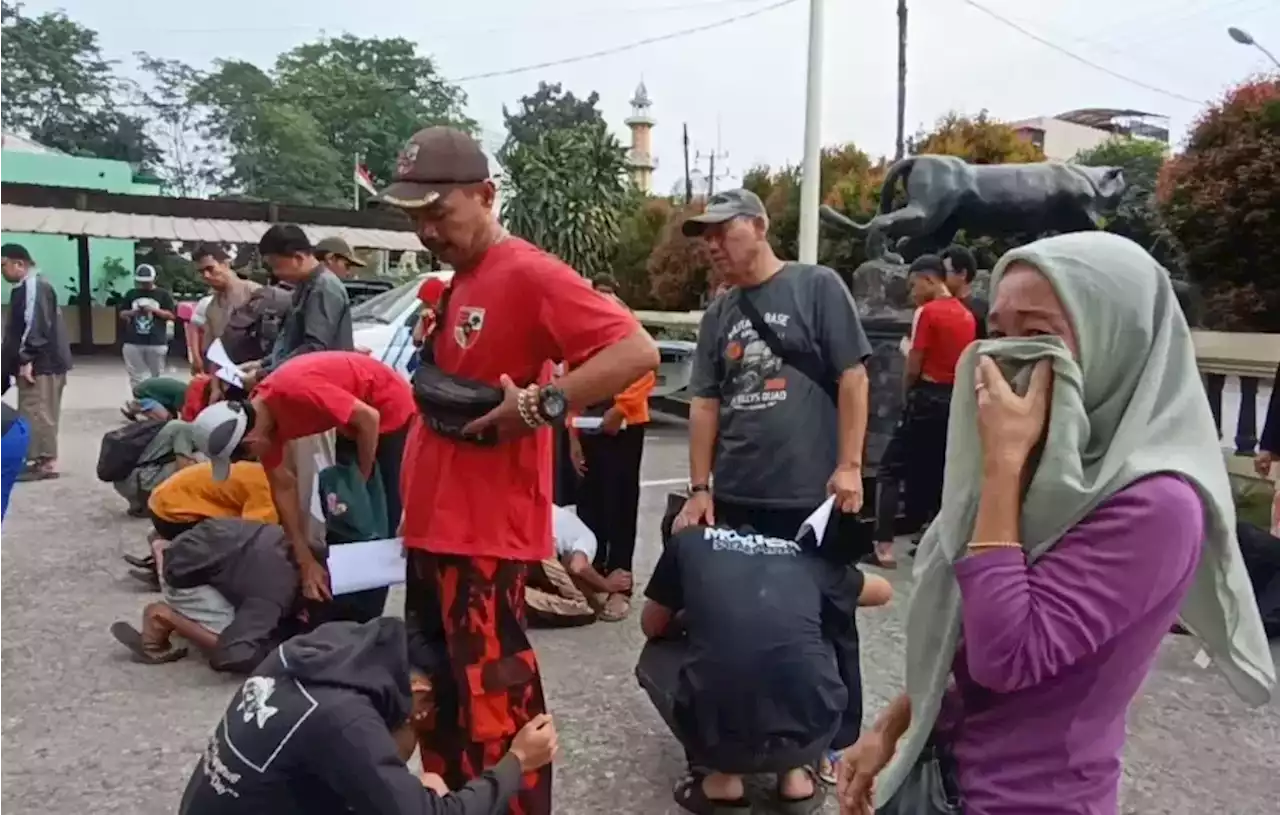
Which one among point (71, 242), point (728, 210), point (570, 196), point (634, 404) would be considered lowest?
point (634, 404)

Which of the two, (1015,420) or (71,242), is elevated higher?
(71,242)

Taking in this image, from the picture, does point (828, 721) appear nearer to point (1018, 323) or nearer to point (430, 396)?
point (430, 396)

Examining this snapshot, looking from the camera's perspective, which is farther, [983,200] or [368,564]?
A: [983,200]

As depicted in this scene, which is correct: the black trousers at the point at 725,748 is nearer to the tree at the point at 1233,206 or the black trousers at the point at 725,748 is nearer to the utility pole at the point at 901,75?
A: the tree at the point at 1233,206

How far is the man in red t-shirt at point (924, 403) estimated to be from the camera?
6504mm

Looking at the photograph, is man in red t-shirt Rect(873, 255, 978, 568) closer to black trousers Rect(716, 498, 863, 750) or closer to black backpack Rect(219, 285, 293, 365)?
black trousers Rect(716, 498, 863, 750)

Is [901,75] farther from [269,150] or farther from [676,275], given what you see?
[269,150]

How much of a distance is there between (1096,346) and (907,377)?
530cm

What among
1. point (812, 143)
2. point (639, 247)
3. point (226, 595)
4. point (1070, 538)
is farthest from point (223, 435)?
point (639, 247)

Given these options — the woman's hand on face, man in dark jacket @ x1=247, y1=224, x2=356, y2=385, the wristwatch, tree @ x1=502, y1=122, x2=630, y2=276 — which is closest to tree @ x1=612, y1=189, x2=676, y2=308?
tree @ x1=502, y1=122, x2=630, y2=276

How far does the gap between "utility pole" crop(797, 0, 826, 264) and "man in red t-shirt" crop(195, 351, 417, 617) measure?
7.69 m

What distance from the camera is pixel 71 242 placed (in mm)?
26359

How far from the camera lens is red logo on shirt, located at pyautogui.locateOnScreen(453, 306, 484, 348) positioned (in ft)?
8.96

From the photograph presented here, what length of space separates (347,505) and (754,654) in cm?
180
